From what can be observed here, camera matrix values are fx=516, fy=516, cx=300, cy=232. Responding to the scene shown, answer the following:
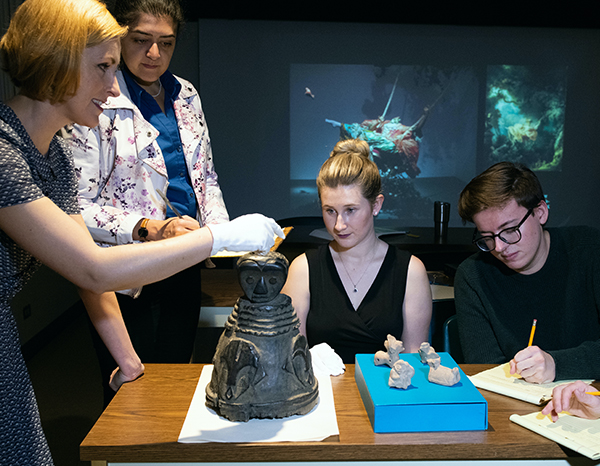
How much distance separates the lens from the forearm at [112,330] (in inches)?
56.2

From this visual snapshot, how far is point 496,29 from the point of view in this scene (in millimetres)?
5789

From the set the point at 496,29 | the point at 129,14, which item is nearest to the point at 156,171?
the point at 129,14

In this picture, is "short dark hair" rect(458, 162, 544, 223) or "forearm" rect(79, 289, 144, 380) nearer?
"forearm" rect(79, 289, 144, 380)

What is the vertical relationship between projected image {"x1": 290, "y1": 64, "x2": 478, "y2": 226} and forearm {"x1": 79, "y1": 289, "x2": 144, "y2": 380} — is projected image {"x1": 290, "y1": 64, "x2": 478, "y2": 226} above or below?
above

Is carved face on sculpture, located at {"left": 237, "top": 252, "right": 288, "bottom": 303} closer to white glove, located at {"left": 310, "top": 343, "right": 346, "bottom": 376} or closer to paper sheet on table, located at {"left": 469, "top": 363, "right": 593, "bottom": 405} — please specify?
white glove, located at {"left": 310, "top": 343, "right": 346, "bottom": 376}

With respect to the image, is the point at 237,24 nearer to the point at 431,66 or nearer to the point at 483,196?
the point at 431,66

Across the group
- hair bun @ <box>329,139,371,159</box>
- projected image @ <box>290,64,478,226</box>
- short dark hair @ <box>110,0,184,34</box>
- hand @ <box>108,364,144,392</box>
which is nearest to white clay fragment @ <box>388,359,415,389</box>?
hand @ <box>108,364,144,392</box>

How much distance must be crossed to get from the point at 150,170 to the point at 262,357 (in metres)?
0.98

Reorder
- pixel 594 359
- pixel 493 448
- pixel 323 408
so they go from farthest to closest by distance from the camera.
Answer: pixel 594 359
pixel 323 408
pixel 493 448

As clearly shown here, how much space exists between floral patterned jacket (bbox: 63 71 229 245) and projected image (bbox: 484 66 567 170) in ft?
16.0

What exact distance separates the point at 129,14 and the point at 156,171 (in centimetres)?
55

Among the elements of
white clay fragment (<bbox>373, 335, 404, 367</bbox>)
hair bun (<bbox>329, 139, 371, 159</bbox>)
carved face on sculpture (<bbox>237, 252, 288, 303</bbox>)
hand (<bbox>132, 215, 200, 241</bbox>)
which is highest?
hair bun (<bbox>329, 139, 371, 159</bbox>)

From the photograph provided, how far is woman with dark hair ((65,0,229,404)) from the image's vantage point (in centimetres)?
174

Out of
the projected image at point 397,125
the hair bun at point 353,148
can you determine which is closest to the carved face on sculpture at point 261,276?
the hair bun at point 353,148
